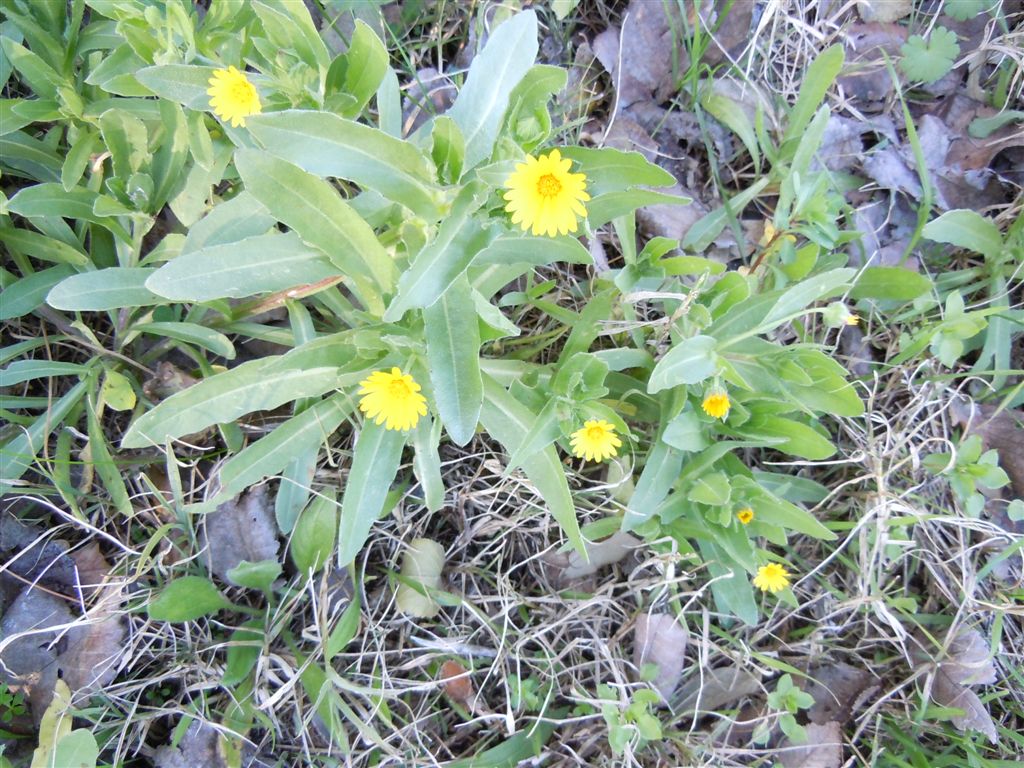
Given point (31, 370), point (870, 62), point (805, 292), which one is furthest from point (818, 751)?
point (31, 370)

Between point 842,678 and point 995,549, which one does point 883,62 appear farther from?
point 842,678

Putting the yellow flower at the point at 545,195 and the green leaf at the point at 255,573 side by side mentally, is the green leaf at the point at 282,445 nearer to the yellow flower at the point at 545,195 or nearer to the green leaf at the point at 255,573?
the green leaf at the point at 255,573

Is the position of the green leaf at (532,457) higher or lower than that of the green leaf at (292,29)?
lower

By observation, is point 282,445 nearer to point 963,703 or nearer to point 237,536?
point 237,536

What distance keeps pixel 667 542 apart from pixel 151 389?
165 cm

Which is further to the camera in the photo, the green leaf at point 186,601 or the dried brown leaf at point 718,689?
the dried brown leaf at point 718,689

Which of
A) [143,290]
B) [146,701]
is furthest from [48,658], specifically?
[143,290]

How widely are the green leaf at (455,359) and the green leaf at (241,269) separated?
1.07ft

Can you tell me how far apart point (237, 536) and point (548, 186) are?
4.81 feet

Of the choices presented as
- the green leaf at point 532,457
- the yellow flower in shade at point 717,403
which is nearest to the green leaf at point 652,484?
the yellow flower in shade at point 717,403

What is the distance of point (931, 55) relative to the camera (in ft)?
8.80

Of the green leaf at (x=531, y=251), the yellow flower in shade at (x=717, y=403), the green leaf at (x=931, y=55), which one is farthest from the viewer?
the green leaf at (x=931, y=55)

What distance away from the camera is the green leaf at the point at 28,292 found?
2176 mm

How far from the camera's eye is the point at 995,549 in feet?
8.56
